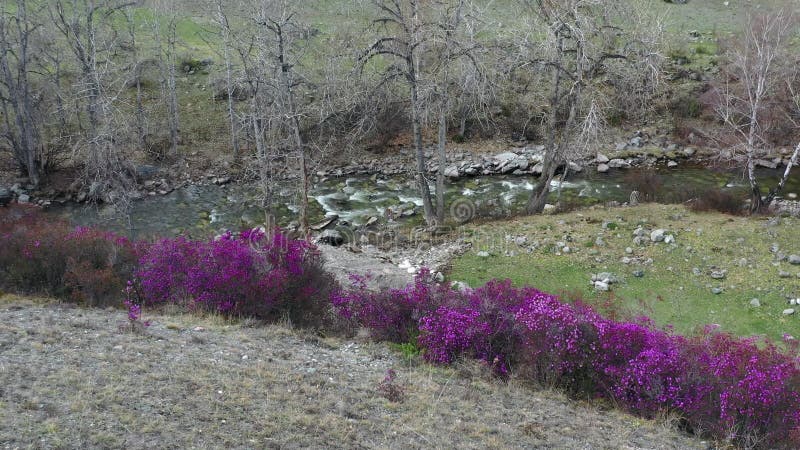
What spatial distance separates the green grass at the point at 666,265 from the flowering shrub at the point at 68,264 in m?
6.98

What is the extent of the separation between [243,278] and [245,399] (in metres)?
3.53

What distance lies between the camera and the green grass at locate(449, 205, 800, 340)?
37.6 ft

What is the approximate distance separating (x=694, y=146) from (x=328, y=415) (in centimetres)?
2521

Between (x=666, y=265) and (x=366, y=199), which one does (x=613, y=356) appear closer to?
(x=666, y=265)

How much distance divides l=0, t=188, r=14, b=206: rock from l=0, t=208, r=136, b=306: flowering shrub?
40.5ft

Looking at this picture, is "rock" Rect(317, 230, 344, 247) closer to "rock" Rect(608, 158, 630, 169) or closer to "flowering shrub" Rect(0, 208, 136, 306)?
"flowering shrub" Rect(0, 208, 136, 306)

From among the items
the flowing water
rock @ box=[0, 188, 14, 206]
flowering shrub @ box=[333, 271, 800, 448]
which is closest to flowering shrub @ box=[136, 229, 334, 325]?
flowering shrub @ box=[333, 271, 800, 448]

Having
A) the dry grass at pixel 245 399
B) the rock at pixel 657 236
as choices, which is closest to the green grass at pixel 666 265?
the rock at pixel 657 236

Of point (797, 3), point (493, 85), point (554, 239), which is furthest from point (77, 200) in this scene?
point (797, 3)

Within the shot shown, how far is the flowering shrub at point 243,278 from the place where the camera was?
9711mm

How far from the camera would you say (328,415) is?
21.0 ft

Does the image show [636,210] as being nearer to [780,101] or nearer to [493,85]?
[493,85]

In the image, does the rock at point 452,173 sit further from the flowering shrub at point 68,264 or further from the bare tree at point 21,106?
the bare tree at point 21,106

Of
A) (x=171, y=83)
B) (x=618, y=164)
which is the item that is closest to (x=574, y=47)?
(x=618, y=164)
